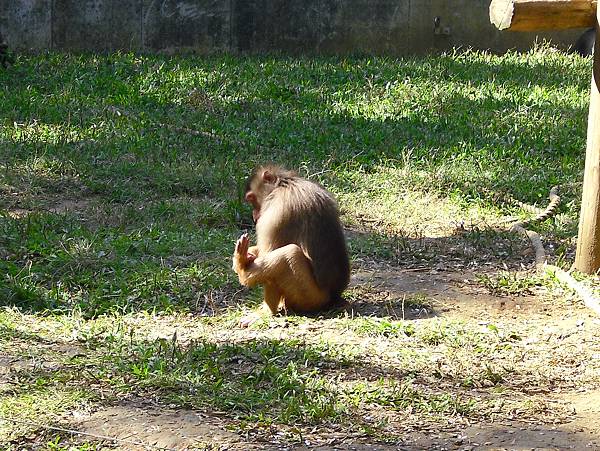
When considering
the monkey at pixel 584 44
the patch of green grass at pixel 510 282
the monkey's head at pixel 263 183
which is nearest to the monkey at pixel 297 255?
the monkey's head at pixel 263 183

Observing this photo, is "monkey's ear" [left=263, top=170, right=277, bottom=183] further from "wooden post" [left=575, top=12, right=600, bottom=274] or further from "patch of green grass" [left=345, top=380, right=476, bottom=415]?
"wooden post" [left=575, top=12, right=600, bottom=274]

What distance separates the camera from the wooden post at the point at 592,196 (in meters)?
6.91

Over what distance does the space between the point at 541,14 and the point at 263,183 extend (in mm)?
2131

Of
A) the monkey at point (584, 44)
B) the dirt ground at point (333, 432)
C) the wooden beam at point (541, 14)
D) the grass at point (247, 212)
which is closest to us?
the dirt ground at point (333, 432)

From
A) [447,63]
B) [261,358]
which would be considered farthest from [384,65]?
[261,358]

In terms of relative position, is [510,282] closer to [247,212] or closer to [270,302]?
[270,302]

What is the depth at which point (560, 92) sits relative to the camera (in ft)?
40.1

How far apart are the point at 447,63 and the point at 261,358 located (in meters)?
8.80

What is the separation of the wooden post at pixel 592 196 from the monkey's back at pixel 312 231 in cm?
180

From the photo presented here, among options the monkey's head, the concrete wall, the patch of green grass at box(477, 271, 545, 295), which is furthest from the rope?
the concrete wall

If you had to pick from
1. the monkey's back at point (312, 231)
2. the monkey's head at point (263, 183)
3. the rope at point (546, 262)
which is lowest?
the rope at point (546, 262)

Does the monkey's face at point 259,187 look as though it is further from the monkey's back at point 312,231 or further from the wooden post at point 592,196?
the wooden post at point 592,196

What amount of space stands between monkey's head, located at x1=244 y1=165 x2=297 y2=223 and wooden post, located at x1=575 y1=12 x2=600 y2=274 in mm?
2058

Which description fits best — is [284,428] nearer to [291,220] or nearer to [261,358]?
[261,358]
